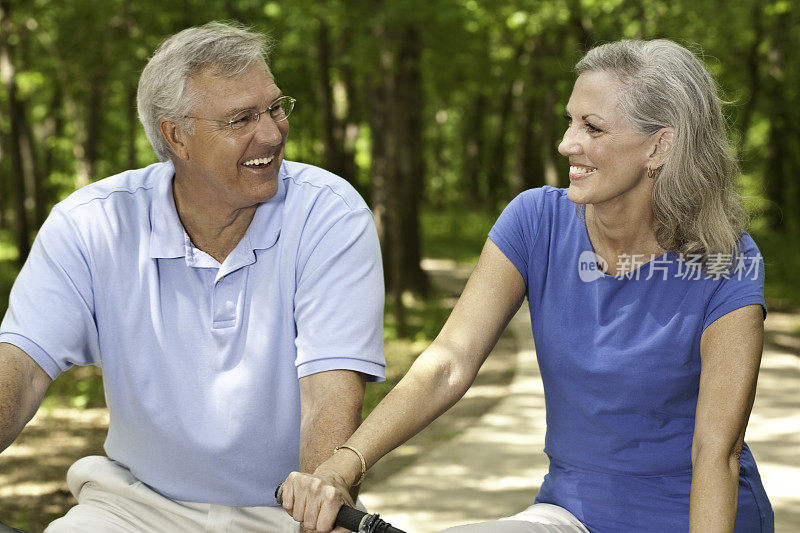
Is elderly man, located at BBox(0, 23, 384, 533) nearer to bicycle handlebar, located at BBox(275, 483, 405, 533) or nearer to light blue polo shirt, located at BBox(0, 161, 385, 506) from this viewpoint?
light blue polo shirt, located at BBox(0, 161, 385, 506)

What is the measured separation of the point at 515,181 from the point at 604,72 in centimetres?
1826

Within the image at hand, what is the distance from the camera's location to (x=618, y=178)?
8.08ft

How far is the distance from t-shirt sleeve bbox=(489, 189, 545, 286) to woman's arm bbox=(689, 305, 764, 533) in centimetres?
52

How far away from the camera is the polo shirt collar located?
261cm

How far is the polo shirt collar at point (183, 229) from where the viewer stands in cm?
261

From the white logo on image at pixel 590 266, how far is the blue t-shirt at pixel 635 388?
1 cm

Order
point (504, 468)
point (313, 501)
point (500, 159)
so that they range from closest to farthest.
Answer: point (313, 501) → point (504, 468) → point (500, 159)

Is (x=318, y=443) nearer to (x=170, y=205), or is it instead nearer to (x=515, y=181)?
(x=170, y=205)

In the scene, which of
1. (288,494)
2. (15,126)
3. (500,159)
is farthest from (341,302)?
(500,159)

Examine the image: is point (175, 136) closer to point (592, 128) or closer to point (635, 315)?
point (592, 128)

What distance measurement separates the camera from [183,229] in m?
2.68

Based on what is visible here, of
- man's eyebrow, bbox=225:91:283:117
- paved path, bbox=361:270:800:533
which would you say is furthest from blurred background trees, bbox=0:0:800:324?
paved path, bbox=361:270:800:533

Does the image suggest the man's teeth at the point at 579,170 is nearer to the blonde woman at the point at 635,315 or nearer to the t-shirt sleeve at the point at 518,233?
the blonde woman at the point at 635,315

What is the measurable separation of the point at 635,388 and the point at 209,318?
3.52ft
